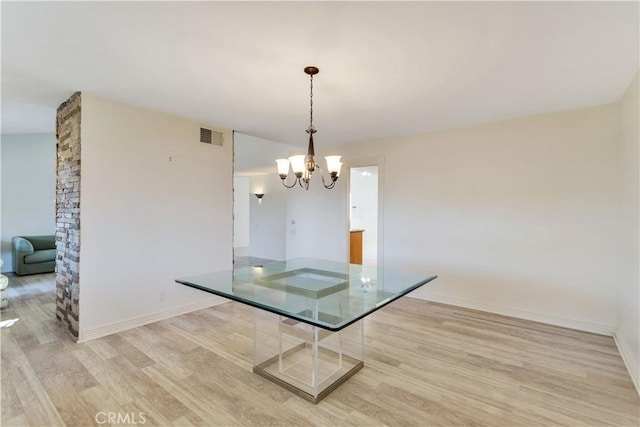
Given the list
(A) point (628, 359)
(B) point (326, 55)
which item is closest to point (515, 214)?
(A) point (628, 359)

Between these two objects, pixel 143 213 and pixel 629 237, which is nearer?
pixel 629 237

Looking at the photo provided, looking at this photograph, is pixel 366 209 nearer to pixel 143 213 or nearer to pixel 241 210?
pixel 241 210

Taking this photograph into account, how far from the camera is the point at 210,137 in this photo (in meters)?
4.04

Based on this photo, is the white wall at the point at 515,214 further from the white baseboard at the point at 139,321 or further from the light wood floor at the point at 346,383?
the white baseboard at the point at 139,321

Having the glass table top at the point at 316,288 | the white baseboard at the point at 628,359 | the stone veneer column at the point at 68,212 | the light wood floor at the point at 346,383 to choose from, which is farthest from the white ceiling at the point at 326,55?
the light wood floor at the point at 346,383

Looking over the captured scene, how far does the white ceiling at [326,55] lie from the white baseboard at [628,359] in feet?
7.47

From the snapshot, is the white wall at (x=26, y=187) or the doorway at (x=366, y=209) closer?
the white wall at (x=26, y=187)

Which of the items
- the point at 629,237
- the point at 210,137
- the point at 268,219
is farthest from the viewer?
the point at 268,219

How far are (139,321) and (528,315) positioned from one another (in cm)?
445

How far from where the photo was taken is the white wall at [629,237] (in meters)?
2.42

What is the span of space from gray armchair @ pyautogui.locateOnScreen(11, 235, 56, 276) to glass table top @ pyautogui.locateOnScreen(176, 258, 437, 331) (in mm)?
5359

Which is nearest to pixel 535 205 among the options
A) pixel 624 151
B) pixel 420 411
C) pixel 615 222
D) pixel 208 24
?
pixel 615 222

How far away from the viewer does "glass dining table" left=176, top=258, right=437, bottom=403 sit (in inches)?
72.6

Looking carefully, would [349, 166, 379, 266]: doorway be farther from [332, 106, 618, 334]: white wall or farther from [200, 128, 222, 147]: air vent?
[200, 128, 222, 147]: air vent
